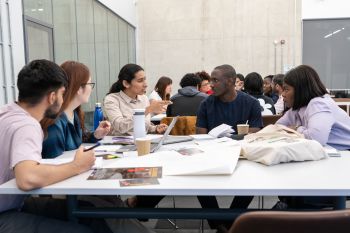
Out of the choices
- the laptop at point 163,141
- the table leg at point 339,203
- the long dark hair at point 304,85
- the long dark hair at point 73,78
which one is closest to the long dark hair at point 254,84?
the long dark hair at point 304,85

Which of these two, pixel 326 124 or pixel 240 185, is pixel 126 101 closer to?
pixel 326 124

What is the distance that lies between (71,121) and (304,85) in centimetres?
151

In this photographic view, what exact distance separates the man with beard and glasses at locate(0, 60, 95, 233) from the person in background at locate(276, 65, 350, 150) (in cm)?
132

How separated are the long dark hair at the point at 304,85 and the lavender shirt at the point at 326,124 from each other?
0.22ft

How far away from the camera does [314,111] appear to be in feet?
7.49

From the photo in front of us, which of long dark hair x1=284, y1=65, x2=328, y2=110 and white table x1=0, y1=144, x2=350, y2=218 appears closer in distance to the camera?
white table x1=0, y1=144, x2=350, y2=218

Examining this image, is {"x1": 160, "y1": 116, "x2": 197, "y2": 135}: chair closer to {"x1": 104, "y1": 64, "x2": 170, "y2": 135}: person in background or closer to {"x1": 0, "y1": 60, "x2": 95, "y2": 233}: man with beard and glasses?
{"x1": 104, "y1": 64, "x2": 170, "y2": 135}: person in background

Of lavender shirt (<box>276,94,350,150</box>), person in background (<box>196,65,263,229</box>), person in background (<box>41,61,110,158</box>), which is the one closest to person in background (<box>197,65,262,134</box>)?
person in background (<box>196,65,263,229</box>)

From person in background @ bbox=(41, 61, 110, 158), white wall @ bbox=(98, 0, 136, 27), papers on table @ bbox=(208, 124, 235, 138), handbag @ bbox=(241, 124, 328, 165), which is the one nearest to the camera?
handbag @ bbox=(241, 124, 328, 165)

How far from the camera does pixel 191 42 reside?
9547 millimetres

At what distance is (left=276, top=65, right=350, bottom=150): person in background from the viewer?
218 cm

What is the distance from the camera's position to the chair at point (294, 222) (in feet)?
2.81

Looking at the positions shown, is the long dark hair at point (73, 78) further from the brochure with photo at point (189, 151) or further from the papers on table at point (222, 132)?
A: the papers on table at point (222, 132)

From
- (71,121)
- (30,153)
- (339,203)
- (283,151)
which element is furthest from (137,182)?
(71,121)
